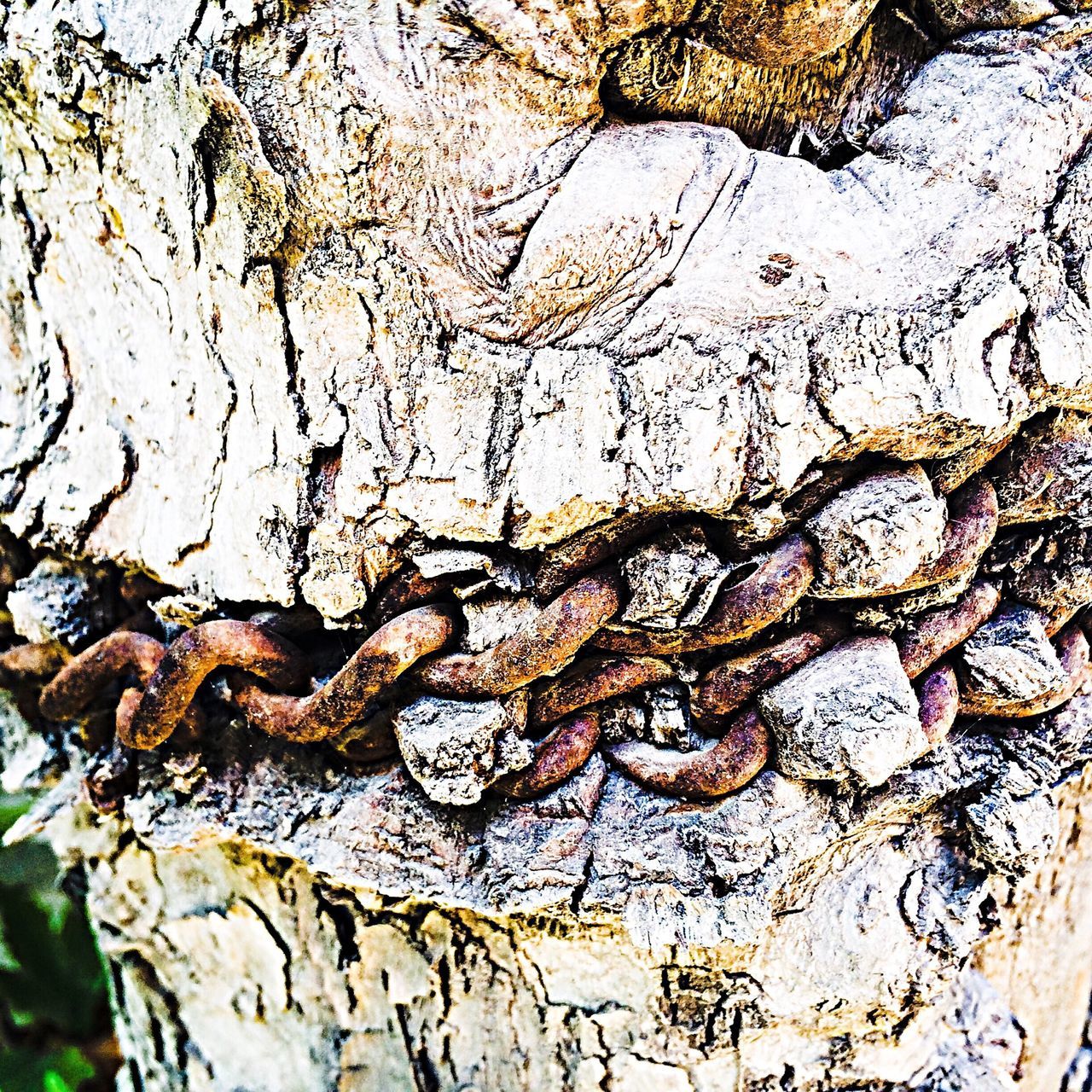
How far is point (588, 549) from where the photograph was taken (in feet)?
2.43

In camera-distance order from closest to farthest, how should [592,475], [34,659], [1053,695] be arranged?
[592,475], [1053,695], [34,659]

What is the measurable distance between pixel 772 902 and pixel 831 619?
238 millimetres

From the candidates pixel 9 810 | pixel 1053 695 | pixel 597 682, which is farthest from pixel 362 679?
pixel 9 810

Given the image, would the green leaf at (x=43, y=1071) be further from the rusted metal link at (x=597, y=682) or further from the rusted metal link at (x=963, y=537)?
the rusted metal link at (x=963, y=537)

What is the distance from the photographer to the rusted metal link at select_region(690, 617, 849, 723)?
2.48 feet

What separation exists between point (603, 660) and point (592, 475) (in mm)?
165

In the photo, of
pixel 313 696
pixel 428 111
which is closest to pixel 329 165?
pixel 428 111

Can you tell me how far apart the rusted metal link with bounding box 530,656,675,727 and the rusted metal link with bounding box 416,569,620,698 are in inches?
1.3

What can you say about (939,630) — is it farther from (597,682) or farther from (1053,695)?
(597,682)

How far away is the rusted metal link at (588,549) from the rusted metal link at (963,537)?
0.67ft

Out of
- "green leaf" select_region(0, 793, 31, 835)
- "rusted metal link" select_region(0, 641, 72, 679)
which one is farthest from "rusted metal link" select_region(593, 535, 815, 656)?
"green leaf" select_region(0, 793, 31, 835)

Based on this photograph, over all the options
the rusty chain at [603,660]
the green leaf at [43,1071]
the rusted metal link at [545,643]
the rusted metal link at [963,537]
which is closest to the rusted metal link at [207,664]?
the rusty chain at [603,660]

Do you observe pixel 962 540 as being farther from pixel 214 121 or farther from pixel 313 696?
pixel 214 121

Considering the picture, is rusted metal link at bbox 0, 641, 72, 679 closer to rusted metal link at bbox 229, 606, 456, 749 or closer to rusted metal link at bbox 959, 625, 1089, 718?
rusted metal link at bbox 229, 606, 456, 749
